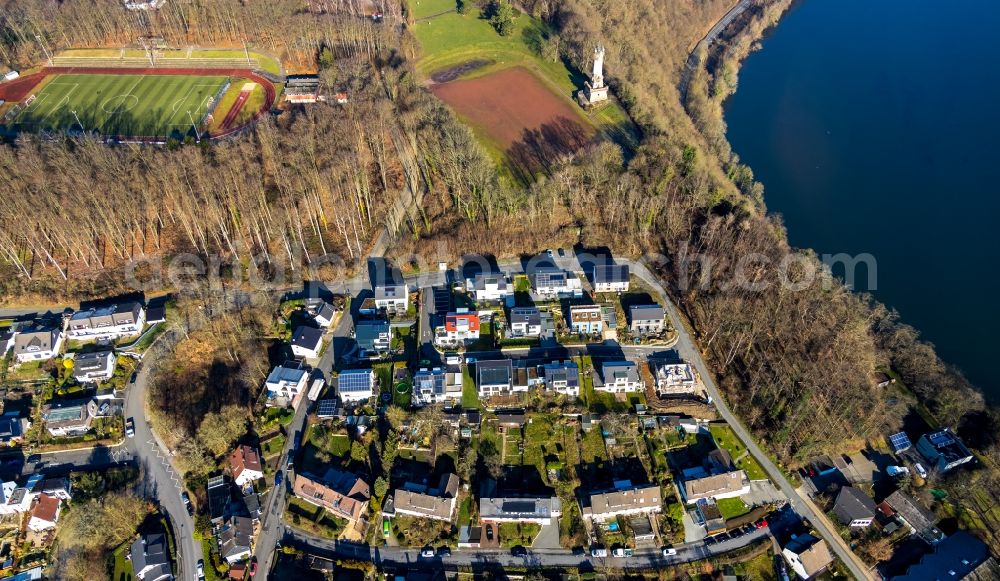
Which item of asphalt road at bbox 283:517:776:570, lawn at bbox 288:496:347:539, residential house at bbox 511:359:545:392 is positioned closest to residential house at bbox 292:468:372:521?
lawn at bbox 288:496:347:539

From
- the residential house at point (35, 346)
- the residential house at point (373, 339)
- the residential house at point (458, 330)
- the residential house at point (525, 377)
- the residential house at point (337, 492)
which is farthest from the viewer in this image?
the residential house at point (458, 330)

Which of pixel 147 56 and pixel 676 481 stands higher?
pixel 147 56

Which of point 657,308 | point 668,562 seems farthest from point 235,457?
point 657,308

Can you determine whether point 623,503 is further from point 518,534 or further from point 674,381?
point 674,381

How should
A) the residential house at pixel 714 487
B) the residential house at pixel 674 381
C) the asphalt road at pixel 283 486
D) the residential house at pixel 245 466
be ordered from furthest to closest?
the residential house at pixel 674 381 → the residential house at pixel 245 466 → the residential house at pixel 714 487 → the asphalt road at pixel 283 486

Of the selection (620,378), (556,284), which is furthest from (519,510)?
(556,284)

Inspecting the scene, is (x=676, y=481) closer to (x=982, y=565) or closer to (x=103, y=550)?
(x=982, y=565)

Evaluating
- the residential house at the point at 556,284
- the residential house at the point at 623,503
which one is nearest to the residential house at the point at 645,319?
the residential house at the point at 556,284

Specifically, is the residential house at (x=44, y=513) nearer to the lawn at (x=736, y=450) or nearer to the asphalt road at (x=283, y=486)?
the asphalt road at (x=283, y=486)
